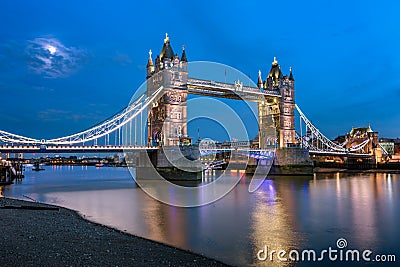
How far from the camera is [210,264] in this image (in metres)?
5.54

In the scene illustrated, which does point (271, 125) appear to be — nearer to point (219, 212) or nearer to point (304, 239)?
point (219, 212)

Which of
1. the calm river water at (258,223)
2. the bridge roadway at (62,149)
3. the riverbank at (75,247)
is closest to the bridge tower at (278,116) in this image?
the bridge roadway at (62,149)

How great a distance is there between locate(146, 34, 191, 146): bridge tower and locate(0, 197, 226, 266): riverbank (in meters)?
17.8

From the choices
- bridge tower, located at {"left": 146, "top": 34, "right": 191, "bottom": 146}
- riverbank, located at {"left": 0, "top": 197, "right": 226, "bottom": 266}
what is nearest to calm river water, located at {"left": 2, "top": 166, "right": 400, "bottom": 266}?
riverbank, located at {"left": 0, "top": 197, "right": 226, "bottom": 266}

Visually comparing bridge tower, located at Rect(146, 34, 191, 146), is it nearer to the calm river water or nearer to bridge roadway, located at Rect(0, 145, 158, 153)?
bridge roadway, located at Rect(0, 145, 158, 153)

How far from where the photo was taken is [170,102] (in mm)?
26219

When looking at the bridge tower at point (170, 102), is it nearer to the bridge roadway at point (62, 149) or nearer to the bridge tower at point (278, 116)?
the bridge roadway at point (62, 149)

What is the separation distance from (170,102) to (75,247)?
2091 centimetres

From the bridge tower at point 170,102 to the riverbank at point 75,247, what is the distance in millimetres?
17758

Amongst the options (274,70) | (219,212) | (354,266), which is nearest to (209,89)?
(274,70)

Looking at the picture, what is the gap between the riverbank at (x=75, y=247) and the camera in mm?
4863

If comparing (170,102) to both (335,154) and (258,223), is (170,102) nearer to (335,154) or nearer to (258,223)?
(258,223)

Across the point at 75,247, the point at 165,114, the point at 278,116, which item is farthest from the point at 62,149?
the point at 278,116

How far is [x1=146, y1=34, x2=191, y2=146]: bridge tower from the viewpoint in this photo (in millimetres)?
25938
